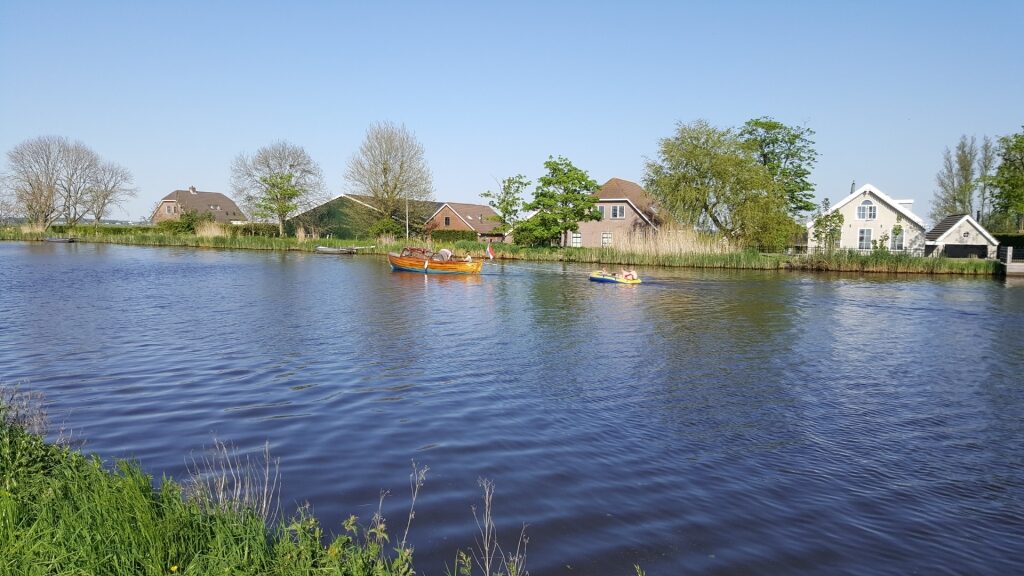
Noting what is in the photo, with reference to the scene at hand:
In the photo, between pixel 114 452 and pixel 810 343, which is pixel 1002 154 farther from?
pixel 114 452

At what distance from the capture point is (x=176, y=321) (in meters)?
18.0

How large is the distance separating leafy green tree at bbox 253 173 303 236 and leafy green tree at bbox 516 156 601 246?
27.4m

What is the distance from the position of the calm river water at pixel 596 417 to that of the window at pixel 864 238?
35.4 meters

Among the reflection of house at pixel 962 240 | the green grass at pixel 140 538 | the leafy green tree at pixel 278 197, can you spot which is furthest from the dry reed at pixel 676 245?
the green grass at pixel 140 538

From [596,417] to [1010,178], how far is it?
61447mm

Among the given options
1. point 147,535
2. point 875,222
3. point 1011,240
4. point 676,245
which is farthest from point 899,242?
point 147,535

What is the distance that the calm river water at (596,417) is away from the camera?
20.6 ft

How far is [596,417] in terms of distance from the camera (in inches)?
396

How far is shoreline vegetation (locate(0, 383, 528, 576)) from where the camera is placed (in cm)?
416


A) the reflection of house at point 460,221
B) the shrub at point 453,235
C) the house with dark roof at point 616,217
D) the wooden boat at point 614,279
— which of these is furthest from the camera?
the reflection of house at point 460,221

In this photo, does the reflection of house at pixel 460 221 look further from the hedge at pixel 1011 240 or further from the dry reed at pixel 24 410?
the dry reed at pixel 24 410

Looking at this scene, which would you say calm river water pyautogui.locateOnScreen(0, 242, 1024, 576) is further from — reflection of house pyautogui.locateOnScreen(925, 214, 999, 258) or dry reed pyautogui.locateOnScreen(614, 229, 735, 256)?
reflection of house pyautogui.locateOnScreen(925, 214, 999, 258)

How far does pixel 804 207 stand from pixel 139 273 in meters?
57.6

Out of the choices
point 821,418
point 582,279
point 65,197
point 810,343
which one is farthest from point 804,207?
point 65,197
